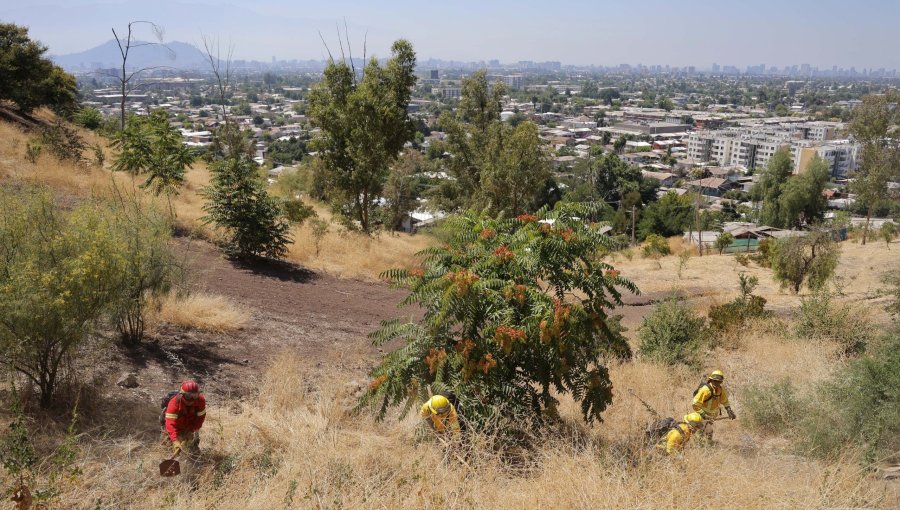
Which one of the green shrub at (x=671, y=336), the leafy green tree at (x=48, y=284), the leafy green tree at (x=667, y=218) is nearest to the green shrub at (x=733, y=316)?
the green shrub at (x=671, y=336)

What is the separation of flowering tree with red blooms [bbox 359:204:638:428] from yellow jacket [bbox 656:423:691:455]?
1.00m

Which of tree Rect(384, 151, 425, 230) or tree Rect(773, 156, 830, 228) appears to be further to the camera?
tree Rect(773, 156, 830, 228)

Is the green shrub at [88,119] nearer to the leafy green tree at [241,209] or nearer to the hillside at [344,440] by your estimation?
the leafy green tree at [241,209]

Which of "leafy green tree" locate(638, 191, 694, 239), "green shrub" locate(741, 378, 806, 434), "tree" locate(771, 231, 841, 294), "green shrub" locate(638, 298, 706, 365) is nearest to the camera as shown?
"green shrub" locate(741, 378, 806, 434)

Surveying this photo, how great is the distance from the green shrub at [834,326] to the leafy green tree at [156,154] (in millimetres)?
13733

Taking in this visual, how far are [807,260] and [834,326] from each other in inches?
253

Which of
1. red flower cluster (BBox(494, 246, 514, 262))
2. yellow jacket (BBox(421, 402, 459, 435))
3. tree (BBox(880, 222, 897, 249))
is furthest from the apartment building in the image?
yellow jacket (BBox(421, 402, 459, 435))

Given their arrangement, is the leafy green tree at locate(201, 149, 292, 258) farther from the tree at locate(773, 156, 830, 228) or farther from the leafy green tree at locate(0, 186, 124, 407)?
the tree at locate(773, 156, 830, 228)

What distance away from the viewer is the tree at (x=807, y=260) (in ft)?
53.0

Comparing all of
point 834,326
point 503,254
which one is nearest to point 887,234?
point 834,326

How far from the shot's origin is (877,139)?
80.3 ft

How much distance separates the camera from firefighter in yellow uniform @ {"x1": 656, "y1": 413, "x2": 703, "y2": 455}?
5.88 metres

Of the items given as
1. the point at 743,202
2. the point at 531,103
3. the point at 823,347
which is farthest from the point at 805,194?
the point at 531,103

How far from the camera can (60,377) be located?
5895 millimetres
